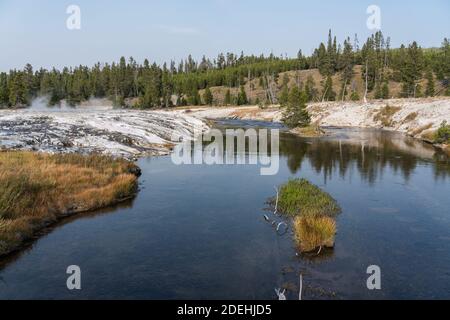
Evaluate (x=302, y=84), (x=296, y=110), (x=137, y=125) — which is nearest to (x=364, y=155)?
(x=296, y=110)

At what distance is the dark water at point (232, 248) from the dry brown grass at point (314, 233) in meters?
0.49

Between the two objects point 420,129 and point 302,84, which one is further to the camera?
point 302,84

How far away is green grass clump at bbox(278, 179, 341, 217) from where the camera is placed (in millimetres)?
22391

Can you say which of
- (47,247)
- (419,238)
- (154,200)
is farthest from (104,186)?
(419,238)

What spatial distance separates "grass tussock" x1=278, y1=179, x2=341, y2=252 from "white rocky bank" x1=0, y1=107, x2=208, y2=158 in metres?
21.3

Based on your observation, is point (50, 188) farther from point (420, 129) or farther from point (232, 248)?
point (420, 129)

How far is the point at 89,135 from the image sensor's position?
1788 inches

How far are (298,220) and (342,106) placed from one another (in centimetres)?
7988

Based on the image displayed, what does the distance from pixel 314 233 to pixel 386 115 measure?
70562 mm

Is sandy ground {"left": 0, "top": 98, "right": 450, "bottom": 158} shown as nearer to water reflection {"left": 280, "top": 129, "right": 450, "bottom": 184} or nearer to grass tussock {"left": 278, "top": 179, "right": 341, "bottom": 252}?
water reflection {"left": 280, "top": 129, "right": 450, "bottom": 184}

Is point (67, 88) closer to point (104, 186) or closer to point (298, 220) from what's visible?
point (104, 186)

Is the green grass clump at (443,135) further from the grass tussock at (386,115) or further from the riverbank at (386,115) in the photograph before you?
the grass tussock at (386,115)

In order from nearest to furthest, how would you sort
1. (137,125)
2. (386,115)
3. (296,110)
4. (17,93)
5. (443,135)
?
(443,135), (137,125), (296,110), (386,115), (17,93)

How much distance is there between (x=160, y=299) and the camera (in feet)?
44.1
